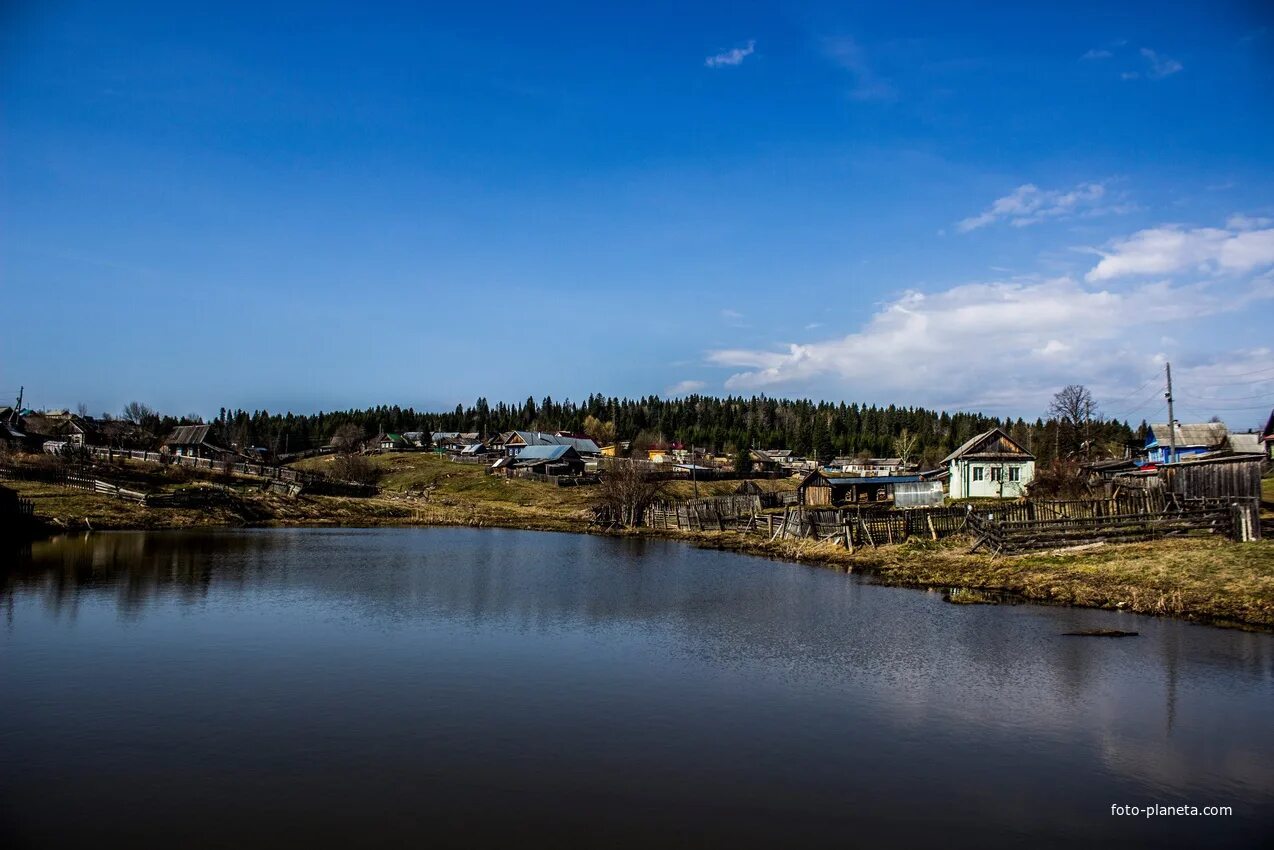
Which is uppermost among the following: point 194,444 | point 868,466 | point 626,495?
point 194,444

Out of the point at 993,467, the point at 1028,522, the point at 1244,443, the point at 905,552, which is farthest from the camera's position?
the point at 1244,443

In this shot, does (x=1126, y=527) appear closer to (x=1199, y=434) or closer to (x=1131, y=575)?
(x=1131, y=575)

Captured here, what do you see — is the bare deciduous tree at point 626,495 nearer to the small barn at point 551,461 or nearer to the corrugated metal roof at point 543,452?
the small barn at point 551,461

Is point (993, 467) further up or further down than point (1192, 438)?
further down

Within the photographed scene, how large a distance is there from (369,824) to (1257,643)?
25.9m

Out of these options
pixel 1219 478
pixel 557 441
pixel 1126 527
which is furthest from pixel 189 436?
pixel 1219 478

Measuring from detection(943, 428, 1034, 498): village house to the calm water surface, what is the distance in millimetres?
51383

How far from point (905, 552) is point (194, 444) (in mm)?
116671

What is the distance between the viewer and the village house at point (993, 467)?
7850 centimetres

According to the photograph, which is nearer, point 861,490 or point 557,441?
point 861,490

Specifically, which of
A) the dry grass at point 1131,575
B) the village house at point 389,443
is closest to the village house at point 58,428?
the village house at point 389,443

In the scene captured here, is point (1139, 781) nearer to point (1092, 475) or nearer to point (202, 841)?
point (202, 841)

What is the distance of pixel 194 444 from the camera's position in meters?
124

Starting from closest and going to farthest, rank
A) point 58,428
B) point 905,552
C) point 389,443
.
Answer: point 905,552
point 58,428
point 389,443
